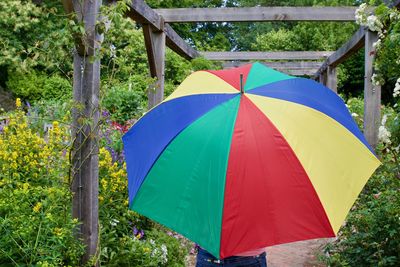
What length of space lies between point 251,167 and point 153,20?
428cm

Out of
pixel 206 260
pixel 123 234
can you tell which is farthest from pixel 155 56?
pixel 206 260

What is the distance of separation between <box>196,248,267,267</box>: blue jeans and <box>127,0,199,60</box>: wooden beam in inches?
107

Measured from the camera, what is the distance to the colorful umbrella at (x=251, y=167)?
67.4 inches

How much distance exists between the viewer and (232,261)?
7.14ft

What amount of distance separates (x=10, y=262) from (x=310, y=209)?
1737mm

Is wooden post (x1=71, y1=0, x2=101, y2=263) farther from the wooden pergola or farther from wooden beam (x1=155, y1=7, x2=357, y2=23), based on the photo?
wooden beam (x1=155, y1=7, x2=357, y2=23)

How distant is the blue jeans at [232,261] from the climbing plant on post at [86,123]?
103cm

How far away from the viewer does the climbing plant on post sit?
2865 mm

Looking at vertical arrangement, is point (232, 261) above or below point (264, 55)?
below

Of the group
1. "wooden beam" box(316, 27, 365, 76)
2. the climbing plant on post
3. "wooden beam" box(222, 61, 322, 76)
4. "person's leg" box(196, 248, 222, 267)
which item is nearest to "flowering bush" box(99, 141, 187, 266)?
the climbing plant on post

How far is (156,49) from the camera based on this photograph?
6102mm

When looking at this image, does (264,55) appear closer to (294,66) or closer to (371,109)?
(294,66)

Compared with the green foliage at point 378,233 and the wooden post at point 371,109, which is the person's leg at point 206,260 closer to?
the green foliage at point 378,233

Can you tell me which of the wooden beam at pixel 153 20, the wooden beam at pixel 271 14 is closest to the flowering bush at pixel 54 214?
the wooden beam at pixel 153 20
